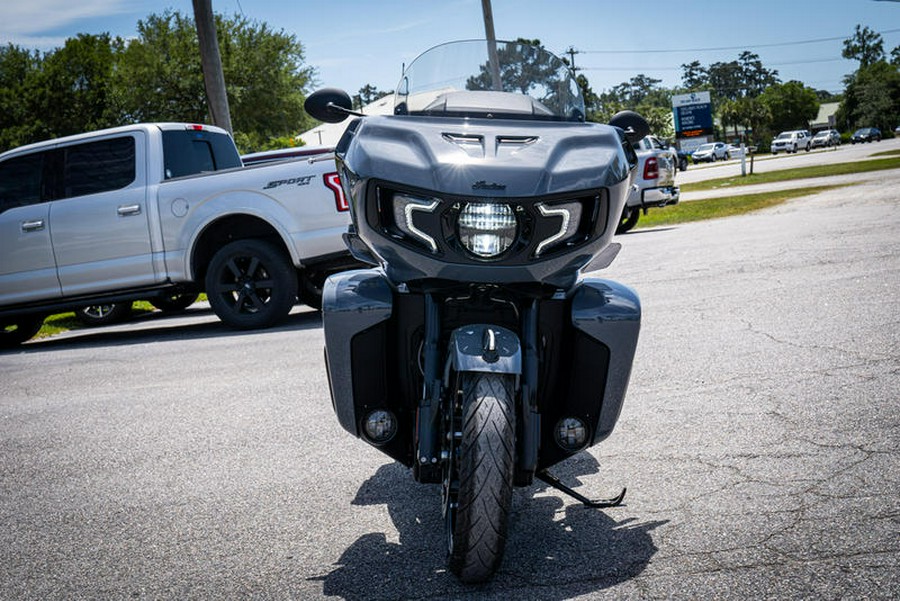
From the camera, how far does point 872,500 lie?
3.60m

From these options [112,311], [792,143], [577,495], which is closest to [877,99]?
[792,143]

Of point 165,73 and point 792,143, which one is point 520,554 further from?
point 792,143

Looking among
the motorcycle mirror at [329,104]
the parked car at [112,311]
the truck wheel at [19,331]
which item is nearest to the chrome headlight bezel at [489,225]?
the motorcycle mirror at [329,104]

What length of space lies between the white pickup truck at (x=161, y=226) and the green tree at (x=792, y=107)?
124922 millimetres

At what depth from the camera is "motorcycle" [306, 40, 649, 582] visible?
9.93 ft

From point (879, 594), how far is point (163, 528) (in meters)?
2.87

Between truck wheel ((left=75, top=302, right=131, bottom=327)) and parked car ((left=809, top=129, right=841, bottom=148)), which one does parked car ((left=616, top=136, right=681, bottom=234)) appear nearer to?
truck wheel ((left=75, top=302, right=131, bottom=327))

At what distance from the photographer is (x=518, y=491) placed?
4.15 m

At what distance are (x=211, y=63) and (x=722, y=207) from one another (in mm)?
11331

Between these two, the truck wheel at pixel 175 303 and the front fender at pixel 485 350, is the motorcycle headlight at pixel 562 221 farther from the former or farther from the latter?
the truck wheel at pixel 175 303

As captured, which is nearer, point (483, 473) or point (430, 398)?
point (483, 473)

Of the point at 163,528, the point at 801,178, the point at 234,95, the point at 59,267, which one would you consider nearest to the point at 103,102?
the point at 234,95

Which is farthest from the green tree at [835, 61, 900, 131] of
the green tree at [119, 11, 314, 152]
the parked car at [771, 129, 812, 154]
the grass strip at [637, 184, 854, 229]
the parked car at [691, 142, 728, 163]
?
the grass strip at [637, 184, 854, 229]

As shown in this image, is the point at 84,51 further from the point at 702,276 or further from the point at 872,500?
the point at 872,500
